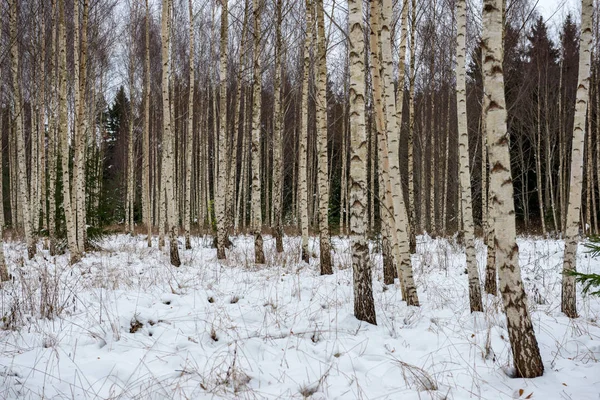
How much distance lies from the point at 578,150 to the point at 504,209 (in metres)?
2.25

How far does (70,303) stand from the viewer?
4.32 metres

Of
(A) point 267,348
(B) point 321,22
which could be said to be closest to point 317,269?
(A) point 267,348

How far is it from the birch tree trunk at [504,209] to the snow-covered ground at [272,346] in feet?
0.78

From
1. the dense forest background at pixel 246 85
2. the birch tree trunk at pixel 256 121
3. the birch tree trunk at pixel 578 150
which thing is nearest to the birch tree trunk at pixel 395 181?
the birch tree trunk at pixel 578 150

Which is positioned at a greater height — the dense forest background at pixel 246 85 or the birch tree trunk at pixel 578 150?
the dense forest background at pixel 246 85

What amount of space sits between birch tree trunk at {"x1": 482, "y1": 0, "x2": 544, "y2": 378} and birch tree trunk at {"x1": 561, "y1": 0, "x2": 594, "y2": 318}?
1825mm

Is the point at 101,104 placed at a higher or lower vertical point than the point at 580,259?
higher

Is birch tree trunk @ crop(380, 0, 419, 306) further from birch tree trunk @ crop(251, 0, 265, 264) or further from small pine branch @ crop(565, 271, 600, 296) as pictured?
birch tree trunk @ crop(251, 0, 265, 264)

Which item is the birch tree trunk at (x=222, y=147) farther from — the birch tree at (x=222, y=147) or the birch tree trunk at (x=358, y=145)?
the birch tree trunk at (x=358, y=145)

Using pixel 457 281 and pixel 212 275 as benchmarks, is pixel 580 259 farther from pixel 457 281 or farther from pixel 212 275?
pixel 212 275

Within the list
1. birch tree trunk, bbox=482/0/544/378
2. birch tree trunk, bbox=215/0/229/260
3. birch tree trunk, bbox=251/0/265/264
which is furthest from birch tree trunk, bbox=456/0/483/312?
birch tree trunk, bbox=215/0/229/260

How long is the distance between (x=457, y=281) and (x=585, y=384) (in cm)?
378

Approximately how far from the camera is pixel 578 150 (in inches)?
160

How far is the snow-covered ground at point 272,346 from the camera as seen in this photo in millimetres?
2648
